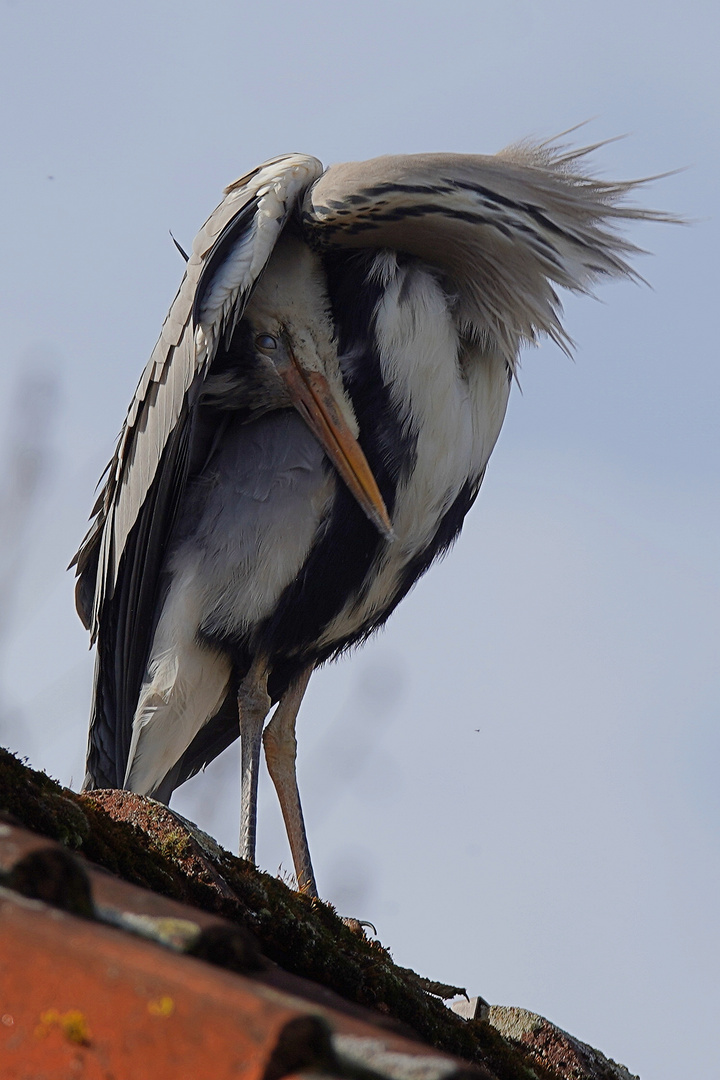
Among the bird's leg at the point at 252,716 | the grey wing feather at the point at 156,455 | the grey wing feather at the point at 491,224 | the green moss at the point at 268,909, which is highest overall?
the grey wing feather at the point at 491,224

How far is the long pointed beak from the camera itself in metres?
4.57

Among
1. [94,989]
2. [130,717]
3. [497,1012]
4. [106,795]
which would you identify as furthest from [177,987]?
[130,717]

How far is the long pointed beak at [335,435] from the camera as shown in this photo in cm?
457

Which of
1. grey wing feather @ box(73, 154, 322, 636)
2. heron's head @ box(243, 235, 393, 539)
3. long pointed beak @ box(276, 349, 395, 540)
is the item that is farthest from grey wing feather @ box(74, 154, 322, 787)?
long pointed beak @ box(276, 349, 395, 540)

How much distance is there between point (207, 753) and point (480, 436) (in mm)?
1609

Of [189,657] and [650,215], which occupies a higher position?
[650,215]

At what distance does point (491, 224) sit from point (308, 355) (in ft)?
2.34

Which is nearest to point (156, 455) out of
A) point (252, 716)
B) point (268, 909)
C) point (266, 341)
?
point (266, 341)

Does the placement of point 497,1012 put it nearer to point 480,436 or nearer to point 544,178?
point 480,436

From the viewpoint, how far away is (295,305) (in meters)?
4.61

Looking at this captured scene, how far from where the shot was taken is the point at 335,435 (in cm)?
457

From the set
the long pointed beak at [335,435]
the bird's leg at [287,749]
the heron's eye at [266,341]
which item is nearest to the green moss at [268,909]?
the long pointed beak at [335,435]

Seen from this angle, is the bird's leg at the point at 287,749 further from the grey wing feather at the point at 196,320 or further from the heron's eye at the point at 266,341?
the heron's eye at the point at 266,341

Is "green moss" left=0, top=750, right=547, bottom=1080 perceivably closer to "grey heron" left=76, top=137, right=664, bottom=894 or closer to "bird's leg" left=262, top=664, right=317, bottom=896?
"grey heron" left=76, top=137, right=664, bottom=894
